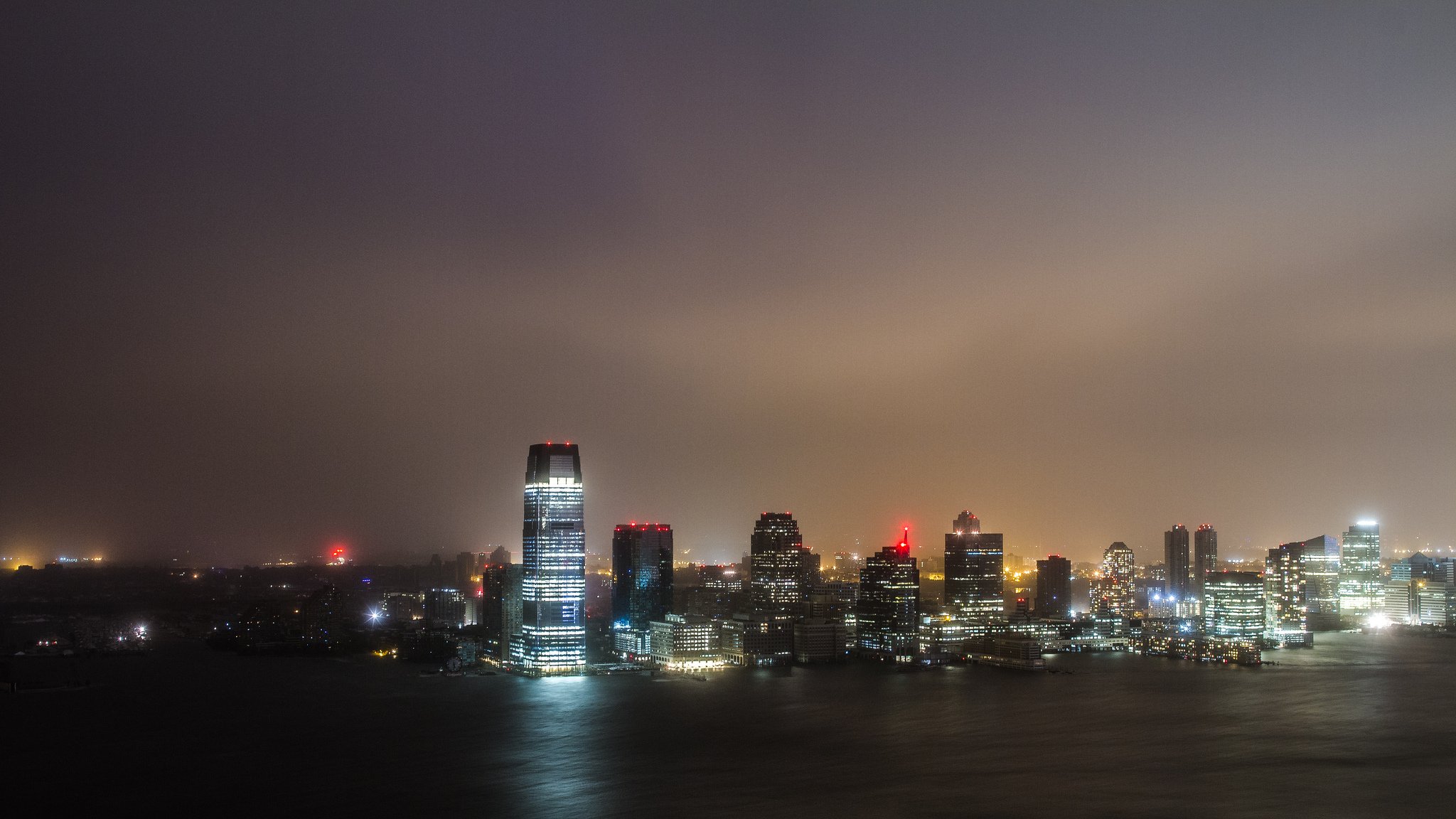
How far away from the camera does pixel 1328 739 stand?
1018 inches

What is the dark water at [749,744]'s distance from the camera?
64.4 feet

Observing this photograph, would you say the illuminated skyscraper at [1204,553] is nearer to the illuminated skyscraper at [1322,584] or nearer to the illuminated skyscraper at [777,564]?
the illuminated skyscraper at [1322,584]

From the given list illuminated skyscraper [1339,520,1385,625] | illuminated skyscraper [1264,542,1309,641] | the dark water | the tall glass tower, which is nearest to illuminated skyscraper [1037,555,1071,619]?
illuminated skyscraper [1264,542,1309,641]

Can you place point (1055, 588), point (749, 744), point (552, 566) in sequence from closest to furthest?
point (749, 744) → point (552, 566) → point (1055, 588)

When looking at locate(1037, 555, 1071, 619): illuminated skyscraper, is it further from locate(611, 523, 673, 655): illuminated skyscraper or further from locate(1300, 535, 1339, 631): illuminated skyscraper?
locate(611, 523, 673, 655): illuminated skyscraper

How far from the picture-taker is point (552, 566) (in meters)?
39.4

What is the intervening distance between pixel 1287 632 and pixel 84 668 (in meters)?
50.9

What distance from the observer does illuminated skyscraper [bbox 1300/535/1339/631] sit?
67312 millimetres

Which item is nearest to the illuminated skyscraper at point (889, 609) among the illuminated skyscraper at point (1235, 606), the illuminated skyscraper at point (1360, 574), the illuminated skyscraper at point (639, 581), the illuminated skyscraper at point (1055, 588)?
the illuminated skyscraper at point (639, 581)

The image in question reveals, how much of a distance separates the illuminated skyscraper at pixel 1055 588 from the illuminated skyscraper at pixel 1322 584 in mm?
12360

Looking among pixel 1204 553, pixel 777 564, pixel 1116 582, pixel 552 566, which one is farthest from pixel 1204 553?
pixel 552 566

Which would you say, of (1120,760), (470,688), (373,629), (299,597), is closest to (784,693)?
(470,688)

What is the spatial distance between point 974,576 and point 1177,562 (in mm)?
22956

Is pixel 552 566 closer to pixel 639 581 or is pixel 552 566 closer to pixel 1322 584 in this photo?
pixel 639 581
